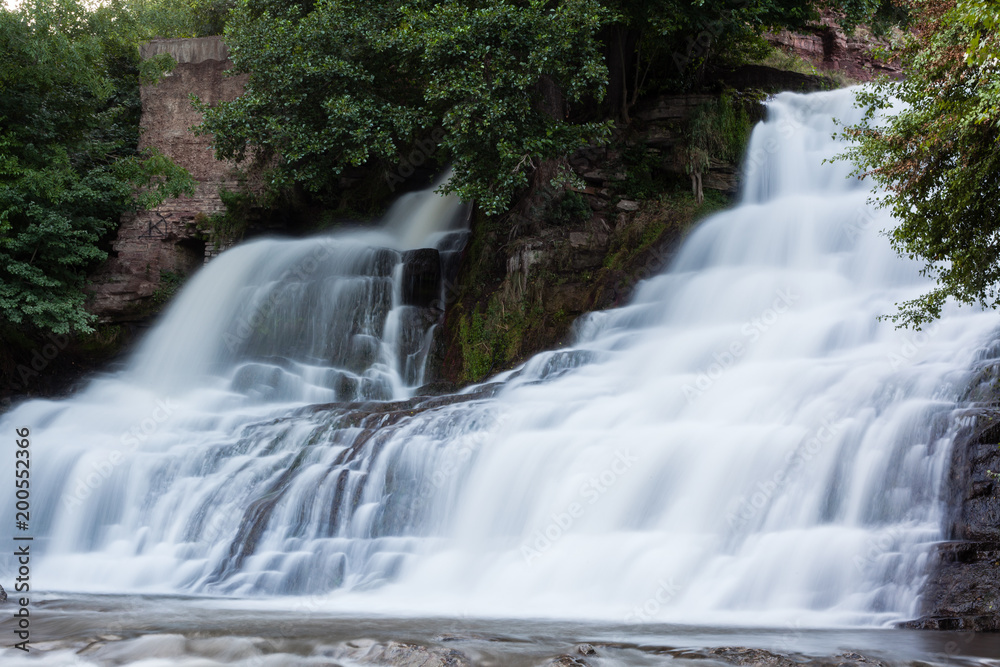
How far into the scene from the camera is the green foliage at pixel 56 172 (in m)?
14.8

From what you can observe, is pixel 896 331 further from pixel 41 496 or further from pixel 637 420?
pixel 41 496

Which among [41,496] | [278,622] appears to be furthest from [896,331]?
[41,496]

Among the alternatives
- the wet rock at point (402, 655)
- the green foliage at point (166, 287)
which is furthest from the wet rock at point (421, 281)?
the wet rock at point (402, 655)

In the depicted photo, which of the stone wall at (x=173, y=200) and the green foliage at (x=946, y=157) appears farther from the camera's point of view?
the stone wall at (x=173, y=200)

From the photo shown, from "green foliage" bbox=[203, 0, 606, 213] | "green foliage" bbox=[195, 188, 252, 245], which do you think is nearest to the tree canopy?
"green foliage" bbox=[203, 0, 606, 213]

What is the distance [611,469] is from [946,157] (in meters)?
4.25

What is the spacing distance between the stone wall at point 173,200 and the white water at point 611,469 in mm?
3272

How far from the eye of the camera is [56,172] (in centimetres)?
1542

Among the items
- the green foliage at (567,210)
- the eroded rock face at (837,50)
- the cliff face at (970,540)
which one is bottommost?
the cliff face at (970,540)

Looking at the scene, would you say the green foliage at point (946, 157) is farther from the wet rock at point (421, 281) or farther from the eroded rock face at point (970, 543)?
the wet rock at point (421, 281)

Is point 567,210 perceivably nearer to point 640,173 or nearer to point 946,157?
point 640,173

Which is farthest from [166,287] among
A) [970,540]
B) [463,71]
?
[970,540]

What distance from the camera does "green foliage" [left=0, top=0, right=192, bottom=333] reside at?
48.7 feet

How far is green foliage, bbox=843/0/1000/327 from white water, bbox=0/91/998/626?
4.44 feet
